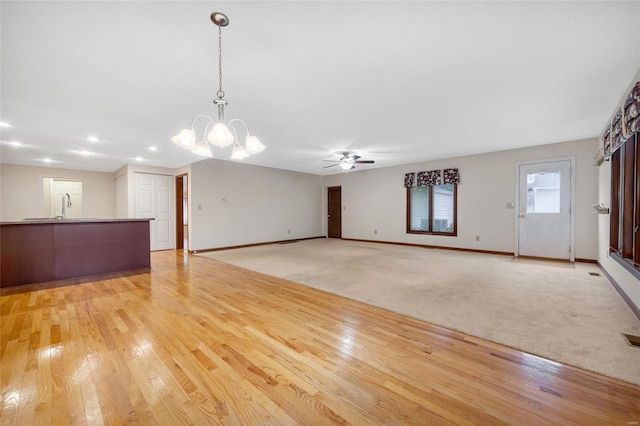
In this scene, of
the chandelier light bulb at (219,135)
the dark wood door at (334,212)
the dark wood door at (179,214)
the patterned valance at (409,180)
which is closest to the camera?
the chandelier light bulb at (219,135)

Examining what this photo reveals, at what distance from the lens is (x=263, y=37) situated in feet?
6.40

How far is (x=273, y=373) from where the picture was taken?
167 cm

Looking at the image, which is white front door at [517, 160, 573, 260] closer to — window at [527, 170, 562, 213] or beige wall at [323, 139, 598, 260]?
window at [527, 170, 562, 213]

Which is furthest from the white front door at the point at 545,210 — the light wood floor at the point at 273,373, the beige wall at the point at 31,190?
the beige wall at the point at 31,190

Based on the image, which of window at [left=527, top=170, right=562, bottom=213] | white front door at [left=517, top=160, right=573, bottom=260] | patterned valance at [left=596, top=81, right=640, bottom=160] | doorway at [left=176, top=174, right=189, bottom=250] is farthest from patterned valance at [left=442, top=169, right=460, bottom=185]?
doorway at [left=176, top=174, right=189, bottom=250]

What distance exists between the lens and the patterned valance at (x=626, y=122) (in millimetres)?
2314

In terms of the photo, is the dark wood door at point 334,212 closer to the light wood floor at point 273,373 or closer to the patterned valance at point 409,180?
the patterned valance at point 409,180

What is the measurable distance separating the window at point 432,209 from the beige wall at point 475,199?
0.53 ft

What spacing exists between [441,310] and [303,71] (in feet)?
9.18

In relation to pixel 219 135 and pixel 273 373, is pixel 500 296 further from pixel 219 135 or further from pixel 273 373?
pixel 219 135

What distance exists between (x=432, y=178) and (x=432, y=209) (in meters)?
0.87

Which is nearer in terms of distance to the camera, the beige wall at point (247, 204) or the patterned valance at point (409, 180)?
the beige wall at point (247, 204)

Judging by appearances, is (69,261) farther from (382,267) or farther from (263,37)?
(382,267)

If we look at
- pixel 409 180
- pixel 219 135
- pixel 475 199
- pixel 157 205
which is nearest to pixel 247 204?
pixel 157 205
